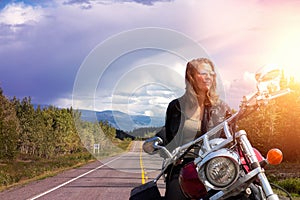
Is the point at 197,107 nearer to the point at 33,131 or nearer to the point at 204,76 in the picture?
the point at 204,76

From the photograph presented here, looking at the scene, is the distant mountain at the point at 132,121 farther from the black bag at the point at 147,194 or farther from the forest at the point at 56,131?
the forest at the point at 56,131

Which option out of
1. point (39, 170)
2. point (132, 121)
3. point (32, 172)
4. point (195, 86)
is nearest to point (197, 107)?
point (195, 86)

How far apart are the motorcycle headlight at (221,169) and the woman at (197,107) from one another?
829 mm

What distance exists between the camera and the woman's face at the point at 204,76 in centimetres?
311

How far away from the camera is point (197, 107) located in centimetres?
322

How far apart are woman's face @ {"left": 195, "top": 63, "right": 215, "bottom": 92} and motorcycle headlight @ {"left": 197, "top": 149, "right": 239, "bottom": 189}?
1.04 meters

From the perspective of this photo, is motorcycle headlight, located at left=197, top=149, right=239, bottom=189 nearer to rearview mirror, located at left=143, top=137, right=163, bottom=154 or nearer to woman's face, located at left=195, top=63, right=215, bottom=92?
rearview mirror, located at left=143, top=137, right=163, bottom=154

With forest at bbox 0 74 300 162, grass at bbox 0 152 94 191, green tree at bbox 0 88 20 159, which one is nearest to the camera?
grass at bbox 0 152 94 191

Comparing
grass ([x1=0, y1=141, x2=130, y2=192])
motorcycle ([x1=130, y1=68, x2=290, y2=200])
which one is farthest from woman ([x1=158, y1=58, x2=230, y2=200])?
motorcycle ([x1=130, y1=68, x2=290, y2=200])

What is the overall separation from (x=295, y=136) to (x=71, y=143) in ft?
133

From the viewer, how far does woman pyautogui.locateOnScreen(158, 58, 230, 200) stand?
122 inches

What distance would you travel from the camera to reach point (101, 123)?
3697mm

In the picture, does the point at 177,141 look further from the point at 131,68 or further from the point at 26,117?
the point at 26,117

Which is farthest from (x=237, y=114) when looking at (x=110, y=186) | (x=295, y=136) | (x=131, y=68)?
(x=295, y=136)
